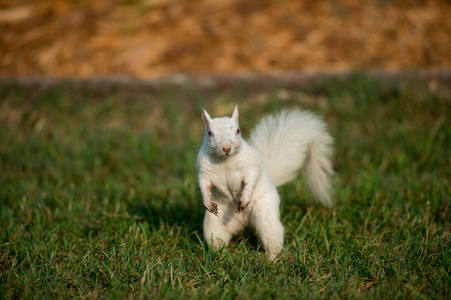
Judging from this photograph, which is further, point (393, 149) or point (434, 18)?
point (434, 18)

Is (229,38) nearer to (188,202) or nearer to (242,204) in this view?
(188,202)

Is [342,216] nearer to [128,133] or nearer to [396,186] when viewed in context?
[396,186]

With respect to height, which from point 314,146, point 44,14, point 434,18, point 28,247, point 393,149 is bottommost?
point 393,149

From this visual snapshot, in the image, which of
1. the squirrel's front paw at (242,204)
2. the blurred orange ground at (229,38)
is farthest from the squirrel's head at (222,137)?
the blurred orange ground at (229,38)

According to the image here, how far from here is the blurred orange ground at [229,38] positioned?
590cm

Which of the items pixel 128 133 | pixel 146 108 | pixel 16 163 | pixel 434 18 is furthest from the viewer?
pixel 434 18


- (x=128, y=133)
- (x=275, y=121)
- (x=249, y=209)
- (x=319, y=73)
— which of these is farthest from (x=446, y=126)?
(x=128, y=133)

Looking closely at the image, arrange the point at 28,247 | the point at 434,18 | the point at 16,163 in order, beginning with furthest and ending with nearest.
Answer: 1. the point at 434,18
2. the point at 16,163
3. the point at 28,247

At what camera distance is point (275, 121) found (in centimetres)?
313

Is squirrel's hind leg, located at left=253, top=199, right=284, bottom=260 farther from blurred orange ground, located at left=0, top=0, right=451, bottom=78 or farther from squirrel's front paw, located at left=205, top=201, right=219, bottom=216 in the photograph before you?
blurred orange ground, located at left=0, top=0, right=451, bottom=78

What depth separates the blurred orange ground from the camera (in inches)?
232

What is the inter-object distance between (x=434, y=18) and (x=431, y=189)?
394 cm

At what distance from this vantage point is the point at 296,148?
3.00 meters

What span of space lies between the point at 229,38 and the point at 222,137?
4076 millimetres
